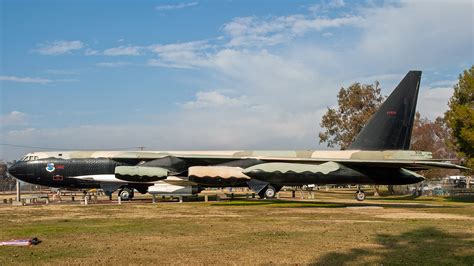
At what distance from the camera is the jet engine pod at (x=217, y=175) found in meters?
27.0

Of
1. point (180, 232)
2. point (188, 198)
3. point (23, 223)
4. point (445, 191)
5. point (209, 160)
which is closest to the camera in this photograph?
point (180, 232)

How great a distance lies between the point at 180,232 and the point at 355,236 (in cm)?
499

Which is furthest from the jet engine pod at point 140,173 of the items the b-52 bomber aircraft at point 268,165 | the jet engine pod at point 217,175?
the jet engine pod at point 217,175

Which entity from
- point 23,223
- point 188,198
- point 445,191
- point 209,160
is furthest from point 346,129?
point 23,223

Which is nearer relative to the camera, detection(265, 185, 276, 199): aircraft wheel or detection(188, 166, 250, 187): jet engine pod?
detection(188, 166, 250, 187): jet engine pod

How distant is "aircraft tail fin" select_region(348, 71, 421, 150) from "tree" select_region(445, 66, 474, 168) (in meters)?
7.03

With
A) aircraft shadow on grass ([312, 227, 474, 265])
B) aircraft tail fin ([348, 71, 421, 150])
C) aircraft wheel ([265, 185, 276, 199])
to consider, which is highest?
aircraft tail fin ([348, 71, 421, 150])

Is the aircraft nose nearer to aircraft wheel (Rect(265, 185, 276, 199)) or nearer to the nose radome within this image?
the nose radome

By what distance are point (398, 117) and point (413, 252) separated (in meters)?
19.1

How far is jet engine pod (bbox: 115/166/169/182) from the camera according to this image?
2889 cm

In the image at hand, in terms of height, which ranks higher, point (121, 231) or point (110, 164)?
point (110, 164)

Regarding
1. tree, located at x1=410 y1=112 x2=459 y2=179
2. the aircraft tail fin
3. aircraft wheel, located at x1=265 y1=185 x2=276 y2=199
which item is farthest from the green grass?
tree, located at x1=410 y1=112 x2=459 y2=179

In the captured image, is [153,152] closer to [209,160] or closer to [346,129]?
[209,160]

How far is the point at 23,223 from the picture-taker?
676 inches
